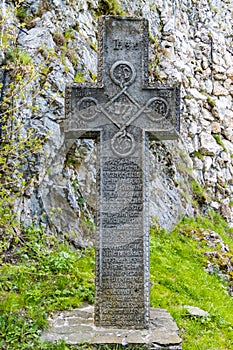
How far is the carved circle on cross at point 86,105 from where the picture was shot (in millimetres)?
4586

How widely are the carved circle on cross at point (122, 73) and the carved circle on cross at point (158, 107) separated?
314mm

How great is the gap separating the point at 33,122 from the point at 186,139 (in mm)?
5988

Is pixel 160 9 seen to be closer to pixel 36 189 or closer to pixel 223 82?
pixel 223 82

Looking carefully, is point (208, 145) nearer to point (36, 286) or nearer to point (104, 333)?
point (36, 286)

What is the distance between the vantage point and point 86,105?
4.60 meters

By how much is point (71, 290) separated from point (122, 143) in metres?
1.85

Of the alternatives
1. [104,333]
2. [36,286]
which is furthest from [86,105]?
[104,333]

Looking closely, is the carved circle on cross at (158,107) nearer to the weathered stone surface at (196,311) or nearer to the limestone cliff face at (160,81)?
the limestone cliff face at (160,81)

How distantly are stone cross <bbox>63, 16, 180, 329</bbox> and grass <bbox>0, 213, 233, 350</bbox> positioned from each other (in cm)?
53

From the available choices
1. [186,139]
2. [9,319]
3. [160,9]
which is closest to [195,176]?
[186,139]

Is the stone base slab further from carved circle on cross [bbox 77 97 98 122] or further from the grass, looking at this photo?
carved circle on cross [bbox 77 97 98 122]

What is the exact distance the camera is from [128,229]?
4.41 m

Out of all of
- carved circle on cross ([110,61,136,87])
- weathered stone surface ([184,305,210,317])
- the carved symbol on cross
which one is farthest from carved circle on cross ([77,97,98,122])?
weathered stone surface ([184,305,210,317])

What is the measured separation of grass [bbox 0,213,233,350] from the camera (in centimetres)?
411
